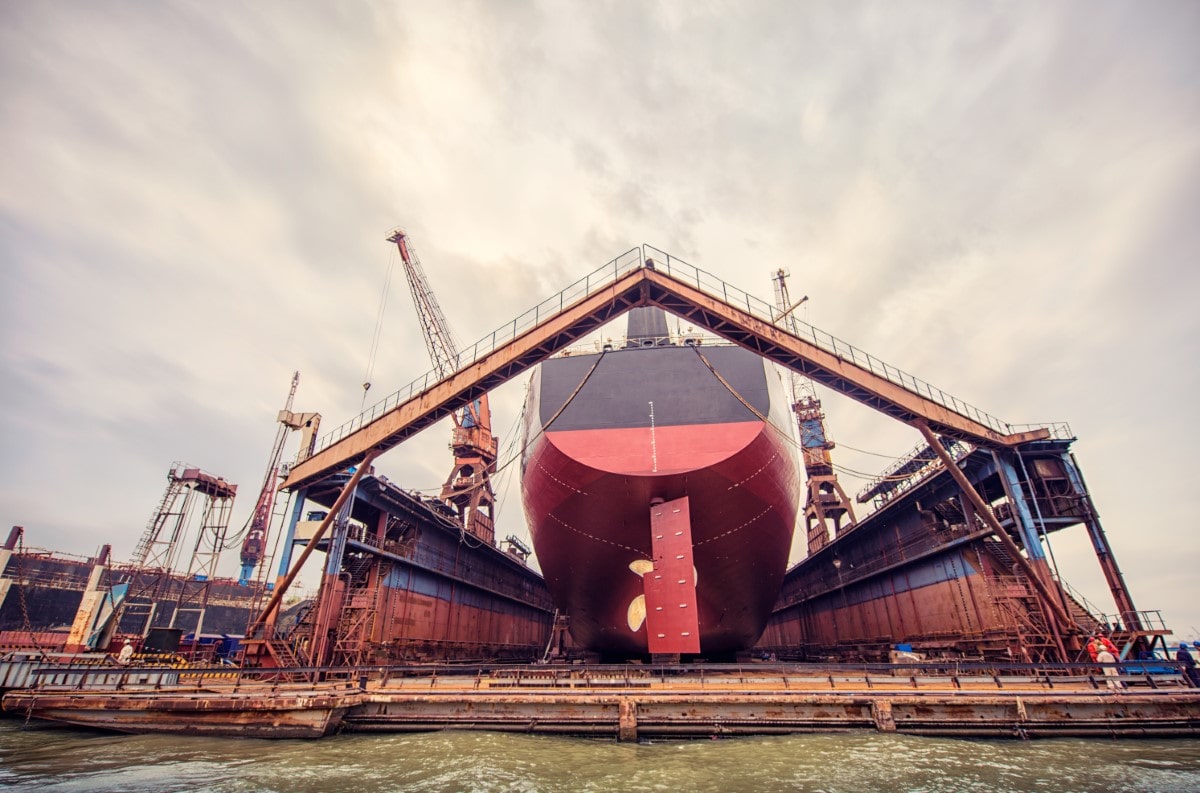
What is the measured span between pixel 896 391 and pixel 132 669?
18767 millimetres

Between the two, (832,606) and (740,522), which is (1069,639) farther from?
(832,606)

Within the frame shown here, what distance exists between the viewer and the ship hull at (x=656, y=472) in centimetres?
1326

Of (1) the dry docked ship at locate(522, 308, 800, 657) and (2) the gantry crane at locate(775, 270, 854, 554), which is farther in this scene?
(2) the gantry crane at locate(775, 270, 854, 554)

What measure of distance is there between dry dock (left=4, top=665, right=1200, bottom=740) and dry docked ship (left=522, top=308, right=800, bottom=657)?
11.5 ft

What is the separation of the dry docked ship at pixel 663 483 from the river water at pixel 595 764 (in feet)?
16.1

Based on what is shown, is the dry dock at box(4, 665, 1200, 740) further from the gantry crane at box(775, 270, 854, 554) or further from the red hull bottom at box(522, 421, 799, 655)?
the gantry crane at box(775, 270, 854, 554)

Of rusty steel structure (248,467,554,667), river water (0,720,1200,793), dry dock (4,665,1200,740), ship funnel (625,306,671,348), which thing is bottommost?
river water (0,720,1200,793)

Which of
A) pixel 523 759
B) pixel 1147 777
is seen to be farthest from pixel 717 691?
pixel 1147 777

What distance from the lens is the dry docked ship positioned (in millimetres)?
12969

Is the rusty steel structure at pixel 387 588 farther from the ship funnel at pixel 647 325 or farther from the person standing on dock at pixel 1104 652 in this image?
the person standing on dock at pixel 1104 652

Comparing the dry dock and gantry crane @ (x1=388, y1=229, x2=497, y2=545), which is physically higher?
gantry crane @ (x1=388, y1=229, x2=497, y2=545)

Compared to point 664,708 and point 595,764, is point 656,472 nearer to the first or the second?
point 664,708

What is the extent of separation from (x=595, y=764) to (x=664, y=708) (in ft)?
6.74

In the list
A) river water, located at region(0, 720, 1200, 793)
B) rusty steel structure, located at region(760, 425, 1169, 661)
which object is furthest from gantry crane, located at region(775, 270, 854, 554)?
river water, located at region(0, 720, 1200, 793)
